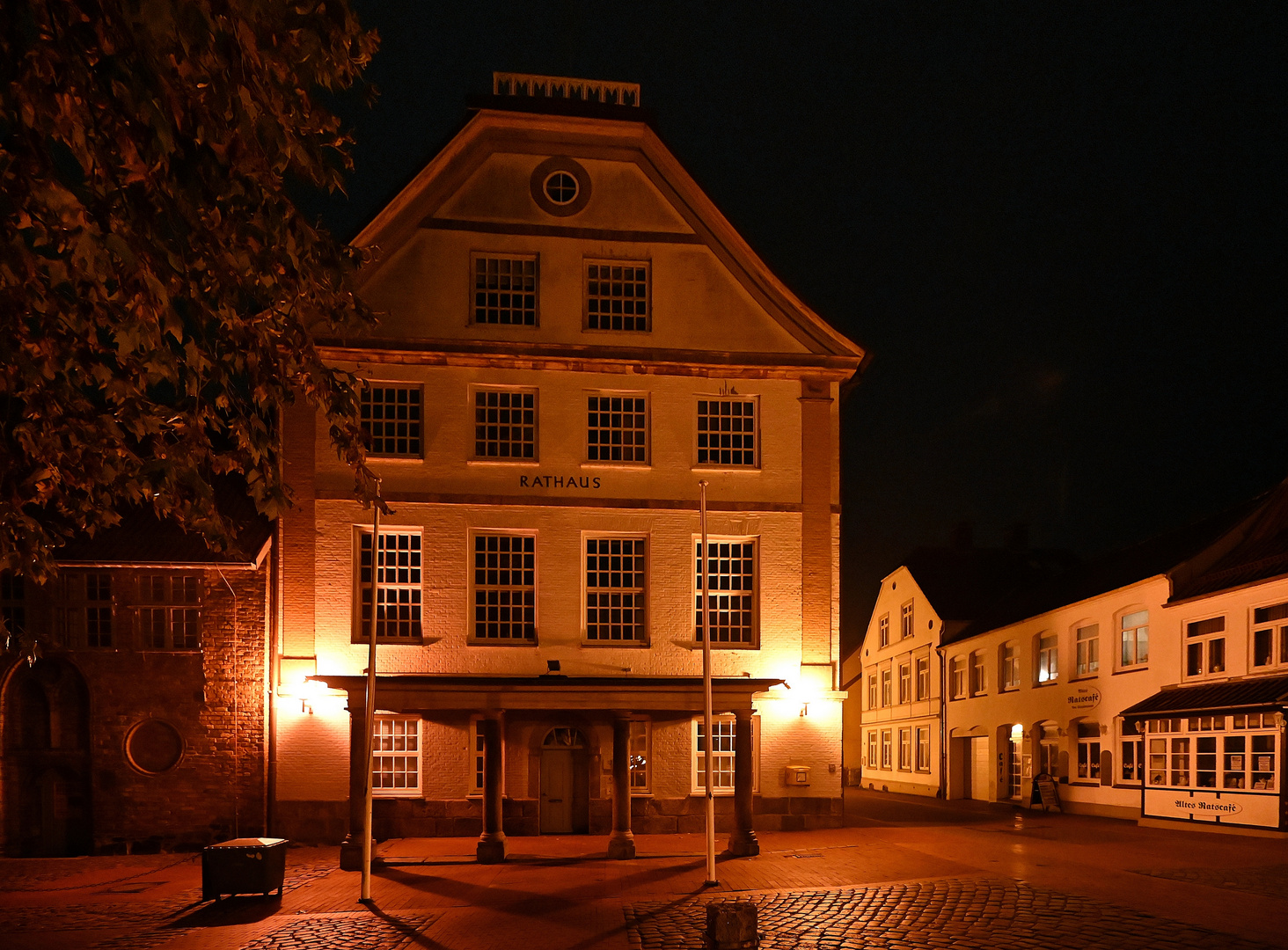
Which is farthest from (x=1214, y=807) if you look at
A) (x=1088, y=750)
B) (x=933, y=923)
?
(x=933, y=923)

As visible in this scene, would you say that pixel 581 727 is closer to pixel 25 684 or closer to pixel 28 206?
pixel 25 684

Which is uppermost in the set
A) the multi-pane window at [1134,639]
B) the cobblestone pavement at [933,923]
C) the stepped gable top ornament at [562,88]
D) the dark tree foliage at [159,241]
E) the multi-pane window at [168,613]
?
the stepped gable top ornament at [562,88]

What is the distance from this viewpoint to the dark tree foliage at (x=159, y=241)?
6082 mm

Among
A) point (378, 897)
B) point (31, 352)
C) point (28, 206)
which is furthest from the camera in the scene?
point (378, 897)

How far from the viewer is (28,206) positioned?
6680 mm

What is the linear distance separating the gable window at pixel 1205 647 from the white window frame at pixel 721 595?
10315mm

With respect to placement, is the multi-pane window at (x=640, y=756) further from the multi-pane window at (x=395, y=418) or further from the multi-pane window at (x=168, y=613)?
the multi-pane window at (x=168, y=613)

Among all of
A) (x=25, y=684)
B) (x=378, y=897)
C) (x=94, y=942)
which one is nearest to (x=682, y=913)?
(x=378, y=897)

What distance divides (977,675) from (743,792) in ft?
68.3

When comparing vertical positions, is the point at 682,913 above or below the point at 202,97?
below

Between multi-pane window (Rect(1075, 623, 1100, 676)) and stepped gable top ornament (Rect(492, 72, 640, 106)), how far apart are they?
59.8 feet

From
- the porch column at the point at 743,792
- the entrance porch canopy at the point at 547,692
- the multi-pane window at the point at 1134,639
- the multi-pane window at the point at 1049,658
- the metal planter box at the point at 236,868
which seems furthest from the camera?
the multi-pane window at the point at 1049,658

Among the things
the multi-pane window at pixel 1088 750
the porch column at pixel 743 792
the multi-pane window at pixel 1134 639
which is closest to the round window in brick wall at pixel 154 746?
the porch column at pixel 743 792

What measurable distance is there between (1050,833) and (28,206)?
2399cm
